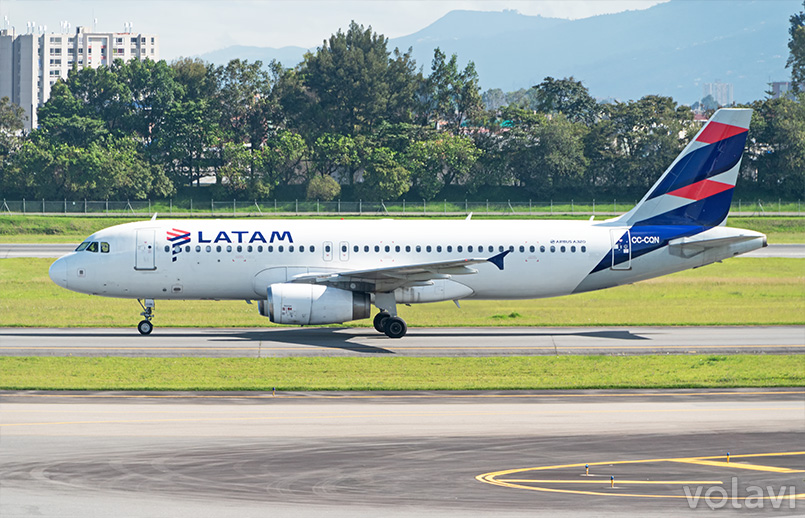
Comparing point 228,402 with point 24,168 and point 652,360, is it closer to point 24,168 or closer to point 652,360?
point 652,360

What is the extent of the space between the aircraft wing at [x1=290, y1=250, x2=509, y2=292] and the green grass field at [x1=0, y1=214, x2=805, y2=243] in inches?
1925

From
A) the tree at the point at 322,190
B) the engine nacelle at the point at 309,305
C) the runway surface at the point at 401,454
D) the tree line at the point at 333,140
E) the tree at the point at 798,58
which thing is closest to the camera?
the runway surface at the point at 401,454

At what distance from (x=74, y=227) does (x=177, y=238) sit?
5413 cm

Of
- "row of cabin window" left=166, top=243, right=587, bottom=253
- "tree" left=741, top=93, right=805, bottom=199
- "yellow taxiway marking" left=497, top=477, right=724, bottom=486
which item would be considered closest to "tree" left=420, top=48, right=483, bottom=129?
"tree" left=741, top=93, right=805, bottom=199

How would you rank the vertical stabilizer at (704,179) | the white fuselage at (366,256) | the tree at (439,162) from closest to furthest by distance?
1. the white fuselage at (366,256)
2. the vertical stabilizer at (704,179)
3. the tree at (439,162)

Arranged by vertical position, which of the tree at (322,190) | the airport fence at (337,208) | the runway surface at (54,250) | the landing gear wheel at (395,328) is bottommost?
the landing gear wheel at (395,328)

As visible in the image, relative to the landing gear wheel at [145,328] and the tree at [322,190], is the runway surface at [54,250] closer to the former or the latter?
the landing gear wheel at [145,328]

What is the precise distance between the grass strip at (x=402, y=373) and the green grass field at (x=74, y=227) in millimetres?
53220

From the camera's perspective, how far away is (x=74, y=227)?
283 ft

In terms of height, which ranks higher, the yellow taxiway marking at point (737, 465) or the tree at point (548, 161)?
the tree at point (548, 161)

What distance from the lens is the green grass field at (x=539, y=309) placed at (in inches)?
1599

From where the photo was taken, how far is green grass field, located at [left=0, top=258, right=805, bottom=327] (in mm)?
A: 40625

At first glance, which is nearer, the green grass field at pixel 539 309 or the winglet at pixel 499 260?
the winglet at pixel 499 260

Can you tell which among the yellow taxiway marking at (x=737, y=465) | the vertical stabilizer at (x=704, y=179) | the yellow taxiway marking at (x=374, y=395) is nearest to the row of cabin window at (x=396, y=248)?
the vertical stabilizer at (x=704, y=179)
